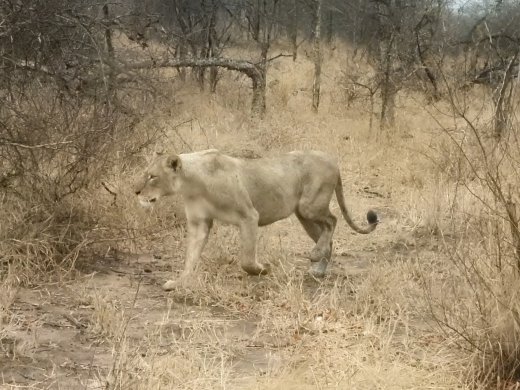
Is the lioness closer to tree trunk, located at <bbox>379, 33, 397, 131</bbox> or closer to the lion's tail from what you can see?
the lion's tail

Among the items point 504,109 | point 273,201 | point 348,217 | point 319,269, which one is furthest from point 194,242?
point 504,109

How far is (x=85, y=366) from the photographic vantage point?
4.28 metres

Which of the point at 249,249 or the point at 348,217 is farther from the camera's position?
the point at 348,217

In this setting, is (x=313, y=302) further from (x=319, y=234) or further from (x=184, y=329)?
(x=319, y=234)

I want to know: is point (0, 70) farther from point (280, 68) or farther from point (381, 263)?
point (280, 68)

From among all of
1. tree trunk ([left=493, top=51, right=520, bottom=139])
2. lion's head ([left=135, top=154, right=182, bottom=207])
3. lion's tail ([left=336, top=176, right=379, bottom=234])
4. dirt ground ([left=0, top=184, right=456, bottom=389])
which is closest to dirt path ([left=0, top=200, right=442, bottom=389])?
dirt ground ([left=0, top=184, right=456, bottom=389])

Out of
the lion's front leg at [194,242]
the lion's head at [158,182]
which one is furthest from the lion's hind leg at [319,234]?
the lion's head at [158,182]

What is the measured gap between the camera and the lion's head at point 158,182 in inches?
237

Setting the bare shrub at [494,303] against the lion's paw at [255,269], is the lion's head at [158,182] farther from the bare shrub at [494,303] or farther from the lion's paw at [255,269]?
the bare shrub at [494,303]

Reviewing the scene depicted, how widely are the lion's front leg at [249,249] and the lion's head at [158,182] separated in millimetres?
577

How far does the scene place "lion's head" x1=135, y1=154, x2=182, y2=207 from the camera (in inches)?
237

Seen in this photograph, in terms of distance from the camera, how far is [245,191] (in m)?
6.27

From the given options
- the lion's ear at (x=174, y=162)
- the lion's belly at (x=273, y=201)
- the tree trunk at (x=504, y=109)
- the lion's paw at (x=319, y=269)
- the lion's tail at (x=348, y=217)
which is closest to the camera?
the tree trunk at (x=504, y=109)

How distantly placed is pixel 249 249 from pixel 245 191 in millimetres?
484
